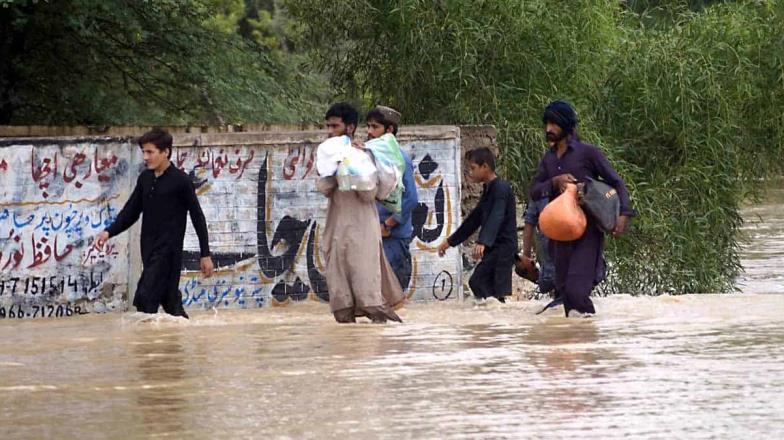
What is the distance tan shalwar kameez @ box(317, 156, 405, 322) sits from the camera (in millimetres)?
11344

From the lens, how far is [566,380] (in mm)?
8539

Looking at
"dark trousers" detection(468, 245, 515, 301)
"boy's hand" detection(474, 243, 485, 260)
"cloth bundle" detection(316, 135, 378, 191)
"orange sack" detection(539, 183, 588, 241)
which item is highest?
"cloth bundle" detection(316, 135, 378, 191)

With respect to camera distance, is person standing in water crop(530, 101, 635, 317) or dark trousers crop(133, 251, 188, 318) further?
dark trousers crop(133, 251, 188, 318)

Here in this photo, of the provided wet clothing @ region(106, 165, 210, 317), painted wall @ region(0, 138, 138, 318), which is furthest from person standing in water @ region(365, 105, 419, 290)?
painted wall @ region(0, 138, 138, 318)

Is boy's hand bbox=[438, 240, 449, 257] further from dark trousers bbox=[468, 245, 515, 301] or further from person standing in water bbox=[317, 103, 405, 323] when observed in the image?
person standing in water bbox=[317, 103, 405, 323]

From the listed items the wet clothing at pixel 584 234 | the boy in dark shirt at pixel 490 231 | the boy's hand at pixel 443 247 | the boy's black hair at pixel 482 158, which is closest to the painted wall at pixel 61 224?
the boy's hand at pixel 443 247

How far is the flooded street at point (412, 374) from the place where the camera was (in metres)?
7.39

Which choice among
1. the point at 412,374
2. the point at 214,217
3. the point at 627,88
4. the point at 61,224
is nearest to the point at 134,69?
the point at 627,88

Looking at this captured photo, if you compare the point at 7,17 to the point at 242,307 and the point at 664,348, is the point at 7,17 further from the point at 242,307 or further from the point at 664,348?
the point at 664,348

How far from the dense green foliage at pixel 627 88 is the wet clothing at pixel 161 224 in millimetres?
5605

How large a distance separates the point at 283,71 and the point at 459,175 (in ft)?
20.0

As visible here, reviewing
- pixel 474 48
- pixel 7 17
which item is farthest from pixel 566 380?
pixel 7 17

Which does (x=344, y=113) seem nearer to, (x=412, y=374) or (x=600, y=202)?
(x=600, y=202)

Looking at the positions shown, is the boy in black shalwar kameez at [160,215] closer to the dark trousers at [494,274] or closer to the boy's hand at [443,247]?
the boy's hand at [443,247]
